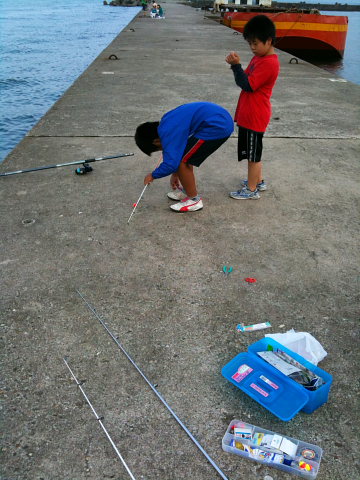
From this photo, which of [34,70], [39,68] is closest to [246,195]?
[34,70]

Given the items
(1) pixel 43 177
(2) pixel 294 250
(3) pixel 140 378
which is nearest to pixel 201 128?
(2) pixel 294 250

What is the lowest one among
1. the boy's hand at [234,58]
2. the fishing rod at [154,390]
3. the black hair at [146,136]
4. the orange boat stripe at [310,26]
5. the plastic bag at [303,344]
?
the fishing rod at [154,390]

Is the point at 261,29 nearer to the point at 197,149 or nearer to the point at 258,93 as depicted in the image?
the point at 258,93

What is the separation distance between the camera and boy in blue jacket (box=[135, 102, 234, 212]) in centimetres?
330

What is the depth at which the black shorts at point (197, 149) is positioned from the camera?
347 cm

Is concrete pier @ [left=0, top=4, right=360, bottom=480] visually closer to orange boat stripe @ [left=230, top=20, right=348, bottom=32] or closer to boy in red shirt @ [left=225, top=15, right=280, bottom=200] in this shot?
boy in red shirt @ [left=225, top=15, right=280, bottom=200]

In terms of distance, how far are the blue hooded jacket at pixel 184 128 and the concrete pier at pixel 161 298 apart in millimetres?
551

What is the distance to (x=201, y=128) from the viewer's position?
345 cm

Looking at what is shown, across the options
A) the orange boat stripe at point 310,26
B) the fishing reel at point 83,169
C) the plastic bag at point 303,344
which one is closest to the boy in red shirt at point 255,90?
the fishing reel at point 83,169

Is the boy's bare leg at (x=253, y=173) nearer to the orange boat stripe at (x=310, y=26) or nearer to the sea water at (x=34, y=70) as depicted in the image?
the sea water at (x=34, y=70)

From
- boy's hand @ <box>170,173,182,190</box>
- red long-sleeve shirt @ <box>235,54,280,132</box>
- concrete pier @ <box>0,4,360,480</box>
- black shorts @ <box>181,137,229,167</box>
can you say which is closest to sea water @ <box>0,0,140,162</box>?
concrete pier @ <box>0,4,360,480</box>

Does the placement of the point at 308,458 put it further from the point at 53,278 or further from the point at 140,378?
the point at 53,278

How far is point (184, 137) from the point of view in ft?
10.9

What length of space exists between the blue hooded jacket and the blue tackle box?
1.66m
